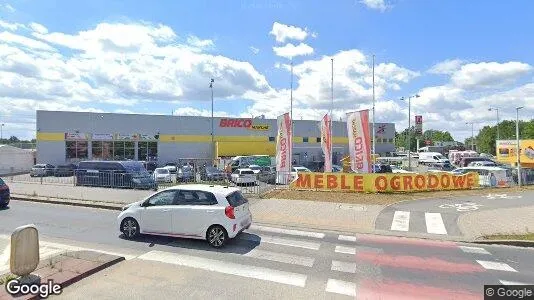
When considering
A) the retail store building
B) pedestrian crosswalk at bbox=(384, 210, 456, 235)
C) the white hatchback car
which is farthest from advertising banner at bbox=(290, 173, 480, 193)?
the retail store building

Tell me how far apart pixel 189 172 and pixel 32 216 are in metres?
14.4

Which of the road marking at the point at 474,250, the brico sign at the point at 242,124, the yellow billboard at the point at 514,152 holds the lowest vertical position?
the road marking at the point at 474,250

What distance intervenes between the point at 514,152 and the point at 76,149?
5350 centimetres

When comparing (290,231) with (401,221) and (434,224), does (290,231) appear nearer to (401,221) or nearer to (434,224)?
(401,221)

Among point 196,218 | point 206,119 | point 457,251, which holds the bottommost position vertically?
point 457,251

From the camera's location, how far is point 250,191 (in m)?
20.4

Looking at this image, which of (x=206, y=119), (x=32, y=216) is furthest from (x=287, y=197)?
(x=206, y=119)

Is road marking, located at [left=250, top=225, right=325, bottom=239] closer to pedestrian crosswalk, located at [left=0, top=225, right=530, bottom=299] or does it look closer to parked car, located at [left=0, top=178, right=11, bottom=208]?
pedestrian crosswalk, located at [left=0, top=225, right=530, bottom=299]

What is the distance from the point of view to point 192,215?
10.5m

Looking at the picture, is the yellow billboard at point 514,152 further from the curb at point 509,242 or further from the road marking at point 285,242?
the road marking at point 285,242

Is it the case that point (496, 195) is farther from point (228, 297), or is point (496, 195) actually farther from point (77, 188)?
point (77, 188)

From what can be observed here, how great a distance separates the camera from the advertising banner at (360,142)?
23.1 m

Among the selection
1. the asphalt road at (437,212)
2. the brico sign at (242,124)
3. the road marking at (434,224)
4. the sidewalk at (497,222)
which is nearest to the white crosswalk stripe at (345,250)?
the asphalt road at (437,212)

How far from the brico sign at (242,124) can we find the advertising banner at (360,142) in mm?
32143
